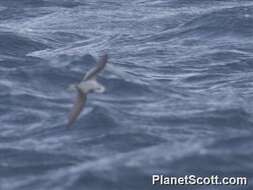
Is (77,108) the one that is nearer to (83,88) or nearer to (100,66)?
(83,88)

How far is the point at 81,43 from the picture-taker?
32.4 meters

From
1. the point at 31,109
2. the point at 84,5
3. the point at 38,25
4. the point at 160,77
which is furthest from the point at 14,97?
the point at 84,5

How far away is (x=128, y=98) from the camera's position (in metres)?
23.3

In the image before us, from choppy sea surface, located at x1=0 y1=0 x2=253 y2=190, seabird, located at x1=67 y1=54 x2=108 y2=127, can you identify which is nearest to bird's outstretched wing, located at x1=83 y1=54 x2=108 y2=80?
seabird, located at x1=67 y1=54 x2=108 y2=127

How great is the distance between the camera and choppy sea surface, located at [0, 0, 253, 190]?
17859 millimetres

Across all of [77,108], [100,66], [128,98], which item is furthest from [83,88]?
[128,98]

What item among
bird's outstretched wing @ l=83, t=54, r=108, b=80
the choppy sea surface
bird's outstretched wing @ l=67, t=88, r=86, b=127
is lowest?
the choppy sea surface

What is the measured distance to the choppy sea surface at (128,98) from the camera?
17.9 m

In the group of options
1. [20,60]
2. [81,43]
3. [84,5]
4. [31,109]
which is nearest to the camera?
[31,109]

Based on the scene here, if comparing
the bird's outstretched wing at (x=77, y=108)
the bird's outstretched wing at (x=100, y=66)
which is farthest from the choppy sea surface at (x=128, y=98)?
the bird's outstretched wing at (x=100, y=66)

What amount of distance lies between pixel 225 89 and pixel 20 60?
A: 288 inches

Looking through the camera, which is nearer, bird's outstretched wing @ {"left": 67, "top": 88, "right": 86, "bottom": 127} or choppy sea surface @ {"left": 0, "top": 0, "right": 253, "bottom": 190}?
choppy sea surface @ {"left": 0, "top": 0, "right": 253, "bottom": 190}

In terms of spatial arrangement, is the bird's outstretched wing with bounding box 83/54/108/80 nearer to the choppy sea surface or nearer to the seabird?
the seabird

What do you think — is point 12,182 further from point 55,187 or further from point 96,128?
point 96,128
